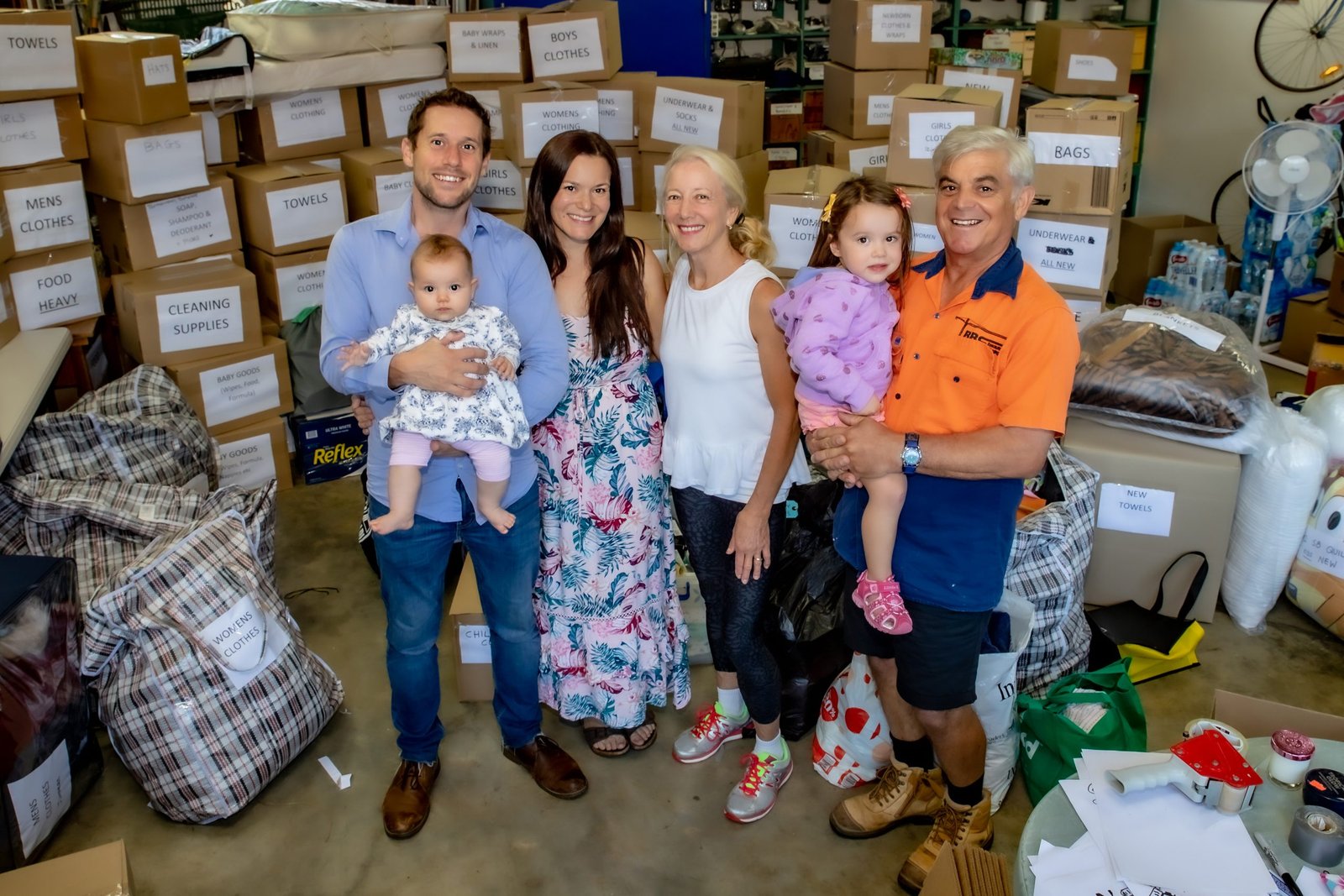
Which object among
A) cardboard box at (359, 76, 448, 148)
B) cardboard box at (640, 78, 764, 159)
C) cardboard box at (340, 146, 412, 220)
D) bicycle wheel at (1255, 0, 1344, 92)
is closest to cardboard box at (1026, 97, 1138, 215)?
cardboard box at (640, 78, 764, 159)

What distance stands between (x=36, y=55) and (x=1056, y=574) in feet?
10.4

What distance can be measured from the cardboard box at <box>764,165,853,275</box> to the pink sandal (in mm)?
1312

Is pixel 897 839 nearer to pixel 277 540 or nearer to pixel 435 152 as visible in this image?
pixel 435 152

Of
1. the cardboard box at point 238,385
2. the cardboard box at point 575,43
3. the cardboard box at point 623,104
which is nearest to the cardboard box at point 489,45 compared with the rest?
the cardboard box at point 575,43

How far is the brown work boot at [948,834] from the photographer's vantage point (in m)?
2.08

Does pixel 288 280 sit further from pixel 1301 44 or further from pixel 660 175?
pixel 1301 44

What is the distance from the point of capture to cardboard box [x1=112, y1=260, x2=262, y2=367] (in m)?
3.43

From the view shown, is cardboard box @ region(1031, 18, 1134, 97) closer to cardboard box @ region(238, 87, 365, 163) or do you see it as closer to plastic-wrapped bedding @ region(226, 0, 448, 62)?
plastic-wrapped bedding @ region(226, 0, 448, 62)

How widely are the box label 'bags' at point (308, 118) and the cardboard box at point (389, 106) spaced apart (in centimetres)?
12

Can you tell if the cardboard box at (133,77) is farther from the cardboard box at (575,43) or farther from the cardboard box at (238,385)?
the cardboard box at (575,43)

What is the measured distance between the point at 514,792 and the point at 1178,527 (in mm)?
1839

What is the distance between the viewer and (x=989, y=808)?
6.98 feet

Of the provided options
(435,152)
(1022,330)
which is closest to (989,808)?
(1022,330)

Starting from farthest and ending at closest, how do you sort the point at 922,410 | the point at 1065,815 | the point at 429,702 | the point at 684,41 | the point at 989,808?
the point at 684,41
the point at 429,702
the point at 989,808
the point at 922,410
the point at 1065,815
